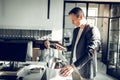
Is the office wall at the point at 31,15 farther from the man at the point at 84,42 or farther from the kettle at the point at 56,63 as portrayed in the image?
the man at the point at 84,42

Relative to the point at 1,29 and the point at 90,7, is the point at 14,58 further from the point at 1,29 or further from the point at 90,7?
the point at 90,7

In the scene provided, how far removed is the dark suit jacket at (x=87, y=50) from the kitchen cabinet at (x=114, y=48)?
5893mm

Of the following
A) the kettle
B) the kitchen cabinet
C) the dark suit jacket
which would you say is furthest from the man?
the kitchen cabinet

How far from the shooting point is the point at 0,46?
11.9ft

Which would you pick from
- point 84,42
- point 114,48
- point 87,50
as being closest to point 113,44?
point 114,48

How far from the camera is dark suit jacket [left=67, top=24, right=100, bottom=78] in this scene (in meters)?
2.60

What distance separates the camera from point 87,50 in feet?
8.61

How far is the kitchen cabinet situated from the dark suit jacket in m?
5.89

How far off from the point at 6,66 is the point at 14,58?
222 millimetres

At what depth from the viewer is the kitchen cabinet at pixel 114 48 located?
873 centimetres

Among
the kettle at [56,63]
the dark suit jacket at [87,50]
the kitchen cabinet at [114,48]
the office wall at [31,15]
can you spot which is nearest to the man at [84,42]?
the dark suit jacket at [87,50]

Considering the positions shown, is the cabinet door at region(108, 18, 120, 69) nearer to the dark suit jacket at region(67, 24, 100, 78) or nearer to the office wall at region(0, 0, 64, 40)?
the office wall at region(0, 0, 64, 40)

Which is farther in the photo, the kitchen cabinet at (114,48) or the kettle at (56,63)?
the kitchen cabinet at (114,48)

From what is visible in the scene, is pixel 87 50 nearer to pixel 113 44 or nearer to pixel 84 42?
pixel 84 42
